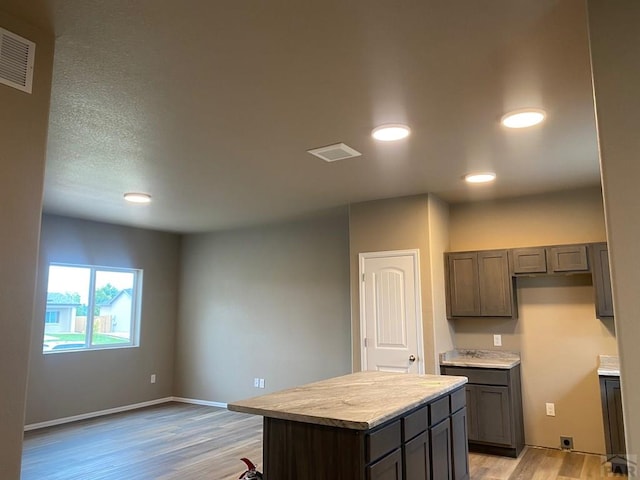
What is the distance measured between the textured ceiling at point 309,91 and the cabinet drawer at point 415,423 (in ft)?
5.82

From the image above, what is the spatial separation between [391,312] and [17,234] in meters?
3.72

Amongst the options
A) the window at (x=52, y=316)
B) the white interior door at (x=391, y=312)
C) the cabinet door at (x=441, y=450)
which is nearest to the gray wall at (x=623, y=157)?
the cabinet door at (x=441, y=450)

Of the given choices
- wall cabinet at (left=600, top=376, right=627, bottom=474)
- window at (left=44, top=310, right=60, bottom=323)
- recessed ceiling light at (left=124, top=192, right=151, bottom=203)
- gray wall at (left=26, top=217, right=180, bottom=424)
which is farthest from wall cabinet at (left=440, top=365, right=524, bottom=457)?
window at (left=44, top=310, right=60, bottom=323)

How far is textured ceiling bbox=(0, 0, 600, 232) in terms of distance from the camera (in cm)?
190

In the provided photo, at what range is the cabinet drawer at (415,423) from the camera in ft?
8.43

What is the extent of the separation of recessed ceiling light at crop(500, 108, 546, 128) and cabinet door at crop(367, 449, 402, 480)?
6.81ft

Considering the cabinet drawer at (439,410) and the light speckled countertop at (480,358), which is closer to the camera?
the cabinet drawer at (439,410)

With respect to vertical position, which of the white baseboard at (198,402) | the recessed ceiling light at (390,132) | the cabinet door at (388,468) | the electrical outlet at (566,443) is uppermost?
the recessed ceiling light at (390,132)

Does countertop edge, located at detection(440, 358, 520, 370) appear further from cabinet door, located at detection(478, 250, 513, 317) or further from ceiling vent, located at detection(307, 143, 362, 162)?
ceiling vent, located at detection(307, 143, 362, 162)

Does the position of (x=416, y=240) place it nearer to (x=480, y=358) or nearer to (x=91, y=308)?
(x=480, y=358)

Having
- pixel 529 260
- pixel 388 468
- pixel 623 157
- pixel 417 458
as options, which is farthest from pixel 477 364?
pixel 623 157

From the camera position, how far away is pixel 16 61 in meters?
1.86

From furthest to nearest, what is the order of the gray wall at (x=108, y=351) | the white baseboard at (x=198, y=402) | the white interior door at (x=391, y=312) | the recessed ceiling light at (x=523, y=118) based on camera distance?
the white baseboard at (x=198, y=402)
the gray wall at (x=108, y=351)
the white interior door at (x=391, y=312)
the recessed ceiling light at (x=523, y=118)

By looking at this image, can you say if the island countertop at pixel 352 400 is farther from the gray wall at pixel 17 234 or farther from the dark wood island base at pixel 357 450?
the gray wall at pixel 17 234
